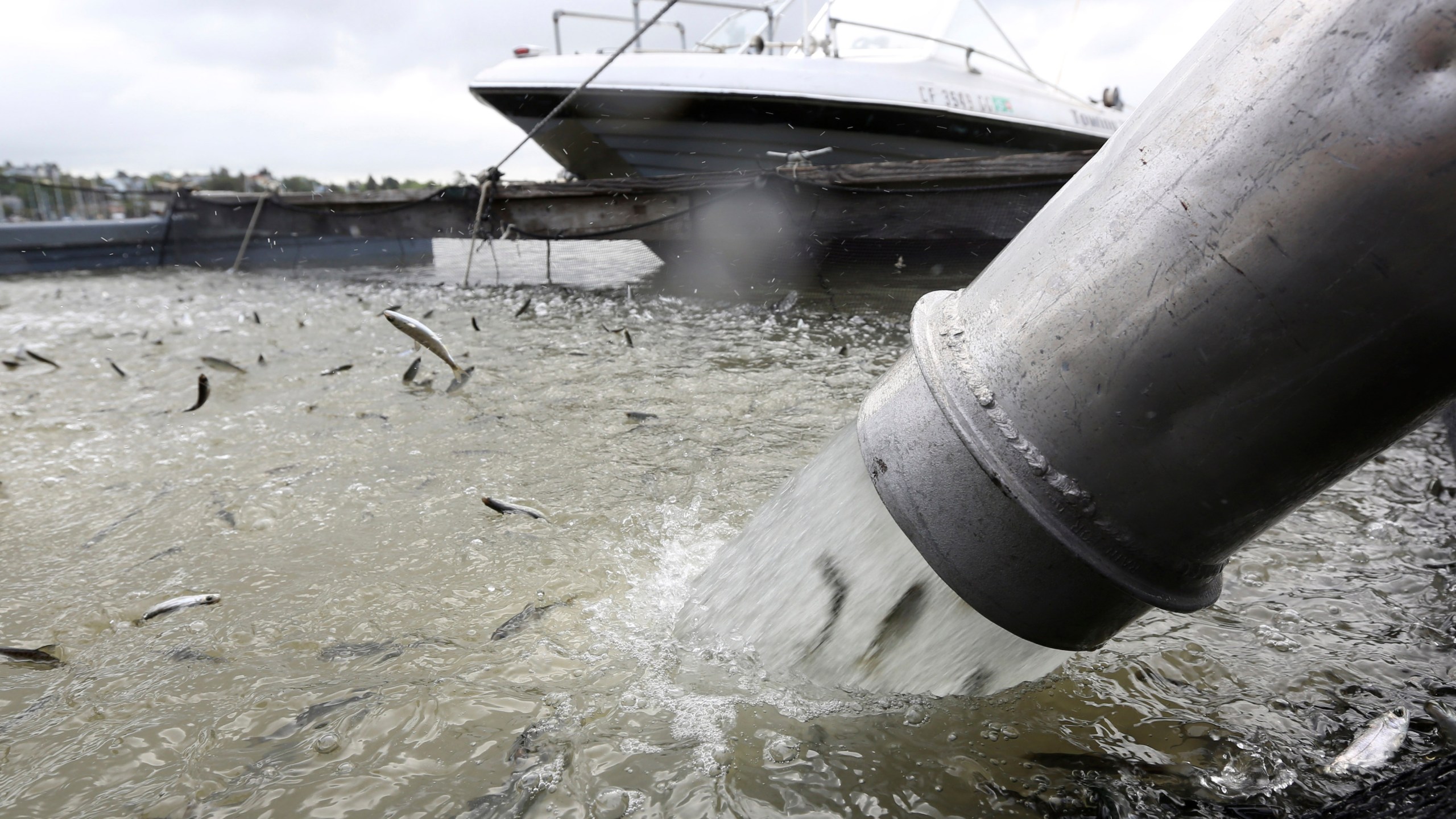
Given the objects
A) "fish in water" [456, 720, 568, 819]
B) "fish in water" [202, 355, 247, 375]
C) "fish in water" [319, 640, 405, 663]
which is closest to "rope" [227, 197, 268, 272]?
"fish in water" [202, 355, 247, 375]

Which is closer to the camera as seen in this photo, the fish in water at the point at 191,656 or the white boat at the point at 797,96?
the fish in water at the point at 191,656

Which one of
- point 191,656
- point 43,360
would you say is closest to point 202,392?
point 43,360

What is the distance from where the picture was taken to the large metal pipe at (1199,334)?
83 cm

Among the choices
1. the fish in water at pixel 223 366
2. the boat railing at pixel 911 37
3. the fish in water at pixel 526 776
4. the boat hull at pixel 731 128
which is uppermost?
the boat railing at pixel 911 37

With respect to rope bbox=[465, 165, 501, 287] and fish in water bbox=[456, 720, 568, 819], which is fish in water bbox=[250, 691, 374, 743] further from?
rope bbox=[465, 165, 501, 287]

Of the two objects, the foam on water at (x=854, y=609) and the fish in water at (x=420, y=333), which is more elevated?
the fish in water at (x=420, y=333)

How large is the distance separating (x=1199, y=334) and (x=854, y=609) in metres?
0.77

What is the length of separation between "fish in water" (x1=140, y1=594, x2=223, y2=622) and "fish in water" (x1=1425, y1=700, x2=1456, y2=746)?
2.63 metres

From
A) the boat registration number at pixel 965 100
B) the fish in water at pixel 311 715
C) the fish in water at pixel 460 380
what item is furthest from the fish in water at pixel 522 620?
the boat registration number at pixel 965 100

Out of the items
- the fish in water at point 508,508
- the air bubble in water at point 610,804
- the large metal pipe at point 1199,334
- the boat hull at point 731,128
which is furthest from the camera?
the boat hull at point 731,128

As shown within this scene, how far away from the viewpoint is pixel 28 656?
1.67m

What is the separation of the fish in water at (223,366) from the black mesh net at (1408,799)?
4.71 meters

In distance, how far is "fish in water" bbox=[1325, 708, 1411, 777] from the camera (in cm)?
138

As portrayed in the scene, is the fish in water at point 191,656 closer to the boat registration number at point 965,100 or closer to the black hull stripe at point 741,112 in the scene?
the black hull stripe at point 741,112
